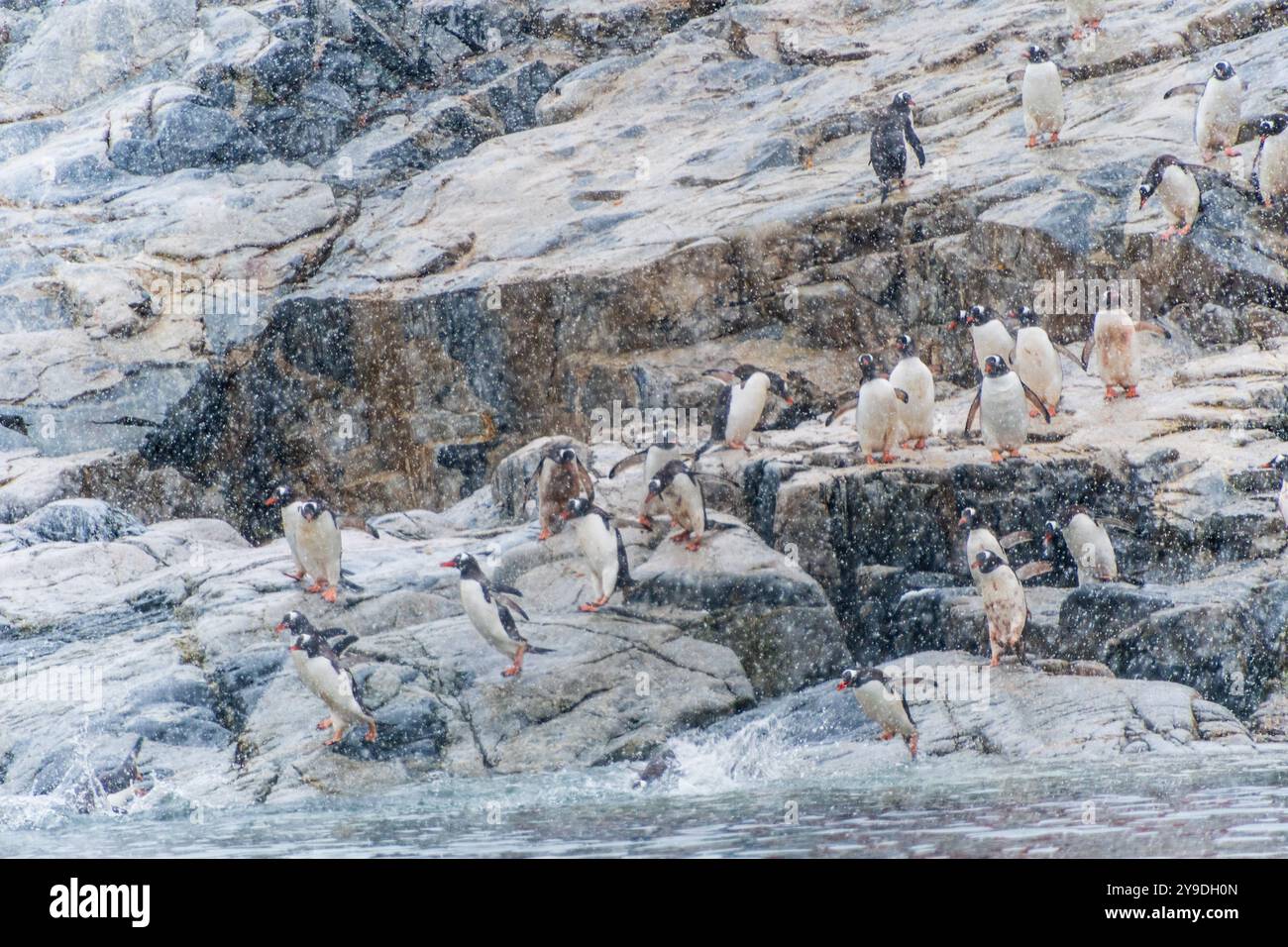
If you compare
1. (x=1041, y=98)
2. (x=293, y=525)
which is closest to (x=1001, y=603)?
(x=293, y=525)

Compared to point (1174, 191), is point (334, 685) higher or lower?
lower

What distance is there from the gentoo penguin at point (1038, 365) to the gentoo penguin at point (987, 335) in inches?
20.4

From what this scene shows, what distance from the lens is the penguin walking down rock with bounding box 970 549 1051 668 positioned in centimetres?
860

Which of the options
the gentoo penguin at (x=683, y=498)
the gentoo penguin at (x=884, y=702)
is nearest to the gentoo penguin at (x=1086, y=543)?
the gentoo penguin at (x=884, y=702)

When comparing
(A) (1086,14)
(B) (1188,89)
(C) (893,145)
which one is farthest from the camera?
(A) (1086,14)

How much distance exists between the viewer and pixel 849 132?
16094 millimetres

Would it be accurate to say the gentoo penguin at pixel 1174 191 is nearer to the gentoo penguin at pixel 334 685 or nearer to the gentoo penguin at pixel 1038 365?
the gentoo penguin at pixel 1038 365

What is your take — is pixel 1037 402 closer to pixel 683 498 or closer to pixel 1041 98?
pixel 683 498

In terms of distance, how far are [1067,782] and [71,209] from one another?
14854 mm

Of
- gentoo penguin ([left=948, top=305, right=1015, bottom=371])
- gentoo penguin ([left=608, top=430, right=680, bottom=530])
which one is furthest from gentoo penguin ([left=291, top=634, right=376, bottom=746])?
gentoo penguin ([left=948, top=305, right=1015, bottom=371])

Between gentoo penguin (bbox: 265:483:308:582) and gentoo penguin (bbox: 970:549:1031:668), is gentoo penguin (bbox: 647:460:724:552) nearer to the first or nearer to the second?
gentoo penguin (bbox: 970:549:1031:668)

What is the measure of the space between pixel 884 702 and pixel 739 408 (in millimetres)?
3699

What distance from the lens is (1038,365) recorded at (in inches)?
429

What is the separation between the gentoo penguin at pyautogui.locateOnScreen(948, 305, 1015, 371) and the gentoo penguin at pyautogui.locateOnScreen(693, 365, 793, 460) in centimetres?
192
